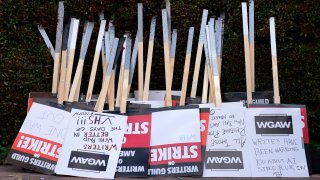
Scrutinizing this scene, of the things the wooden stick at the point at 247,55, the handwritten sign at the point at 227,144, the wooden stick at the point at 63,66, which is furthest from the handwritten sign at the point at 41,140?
the wooden stick at the point at 247,55

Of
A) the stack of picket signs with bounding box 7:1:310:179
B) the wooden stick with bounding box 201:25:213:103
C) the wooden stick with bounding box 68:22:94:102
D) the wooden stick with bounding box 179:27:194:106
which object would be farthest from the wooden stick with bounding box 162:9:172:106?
the wooden stick with bounding box 68:22:94:102

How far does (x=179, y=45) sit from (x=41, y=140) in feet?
7.18

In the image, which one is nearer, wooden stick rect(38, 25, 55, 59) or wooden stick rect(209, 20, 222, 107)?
wooden stick rect(209, 20, 222, 107)

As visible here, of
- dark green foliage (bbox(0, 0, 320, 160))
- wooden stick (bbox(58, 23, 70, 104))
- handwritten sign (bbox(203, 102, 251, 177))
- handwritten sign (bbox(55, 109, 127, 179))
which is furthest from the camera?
dark green foliage (bbox(0, 0, 320, 160))

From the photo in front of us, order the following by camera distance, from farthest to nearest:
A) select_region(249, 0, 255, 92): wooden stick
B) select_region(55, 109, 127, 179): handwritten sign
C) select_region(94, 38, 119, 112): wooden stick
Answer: select_region(249, 0, 255, 92): wooden stick, select_region(94, 38, 119, 112): wooden stick, select_region(55, 109, 127, 179): handwritten sign

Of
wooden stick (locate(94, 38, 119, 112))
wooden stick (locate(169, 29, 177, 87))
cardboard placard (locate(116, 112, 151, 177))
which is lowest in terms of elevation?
cardboard placard (locate(116, 112, 151, 177))

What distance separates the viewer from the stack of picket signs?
6145 mm

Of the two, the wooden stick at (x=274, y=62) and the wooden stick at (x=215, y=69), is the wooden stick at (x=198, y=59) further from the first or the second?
the wooden stick at (x=274, y=62)

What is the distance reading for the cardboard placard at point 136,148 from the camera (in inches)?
241

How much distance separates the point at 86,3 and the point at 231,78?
6.95 feet

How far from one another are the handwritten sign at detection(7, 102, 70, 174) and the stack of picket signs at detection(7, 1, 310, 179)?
0.01 meters

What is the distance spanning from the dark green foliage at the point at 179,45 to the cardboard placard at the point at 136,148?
3.56 ft

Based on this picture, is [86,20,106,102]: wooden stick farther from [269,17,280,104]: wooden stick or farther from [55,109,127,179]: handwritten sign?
[269,17,280,104]: wooden stick

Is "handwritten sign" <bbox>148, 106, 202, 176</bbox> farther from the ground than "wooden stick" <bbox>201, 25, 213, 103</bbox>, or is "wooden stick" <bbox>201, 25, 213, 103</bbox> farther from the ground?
"wooden stick" <bbox>201, 25, 213, 103</bbox>
